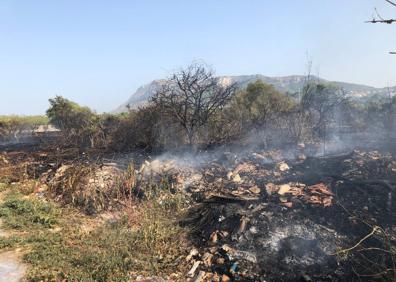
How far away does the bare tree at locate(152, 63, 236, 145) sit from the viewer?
12.2 m

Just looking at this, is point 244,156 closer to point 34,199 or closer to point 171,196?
point 171,196

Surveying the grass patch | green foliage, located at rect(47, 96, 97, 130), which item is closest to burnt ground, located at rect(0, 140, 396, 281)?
the grass patch

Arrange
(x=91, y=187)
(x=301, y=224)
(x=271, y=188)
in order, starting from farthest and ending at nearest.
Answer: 1. (x=91, y=187)
2. (x=271, y=188)
3. (x=301, y=224)

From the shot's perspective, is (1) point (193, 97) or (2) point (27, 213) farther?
(1) point (193, 97)

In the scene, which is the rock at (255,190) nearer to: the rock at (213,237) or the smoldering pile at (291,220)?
the smoldering pile at (291,220)

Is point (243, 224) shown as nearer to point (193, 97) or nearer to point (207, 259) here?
point (207, 259)

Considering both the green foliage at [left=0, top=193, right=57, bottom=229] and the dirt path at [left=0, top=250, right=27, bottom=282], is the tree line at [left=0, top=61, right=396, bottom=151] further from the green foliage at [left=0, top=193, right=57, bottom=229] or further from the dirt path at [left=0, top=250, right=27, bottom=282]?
the dirt path at [left=0, top=250, right=27, bottom=282]

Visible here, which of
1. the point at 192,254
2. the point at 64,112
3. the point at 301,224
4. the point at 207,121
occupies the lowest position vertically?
the point at 192,254

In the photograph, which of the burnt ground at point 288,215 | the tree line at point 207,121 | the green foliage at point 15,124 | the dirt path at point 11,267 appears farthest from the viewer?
the green foliage at point 15,124

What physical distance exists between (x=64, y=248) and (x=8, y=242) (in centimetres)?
111

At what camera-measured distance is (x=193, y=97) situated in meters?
12.3

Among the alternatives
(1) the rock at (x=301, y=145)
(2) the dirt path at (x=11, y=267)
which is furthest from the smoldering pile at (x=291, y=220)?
(1) the rock at (x=301, y=145)

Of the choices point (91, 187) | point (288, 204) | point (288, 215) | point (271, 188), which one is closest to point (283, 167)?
point (271, 188)

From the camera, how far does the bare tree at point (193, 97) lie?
40.1ft
